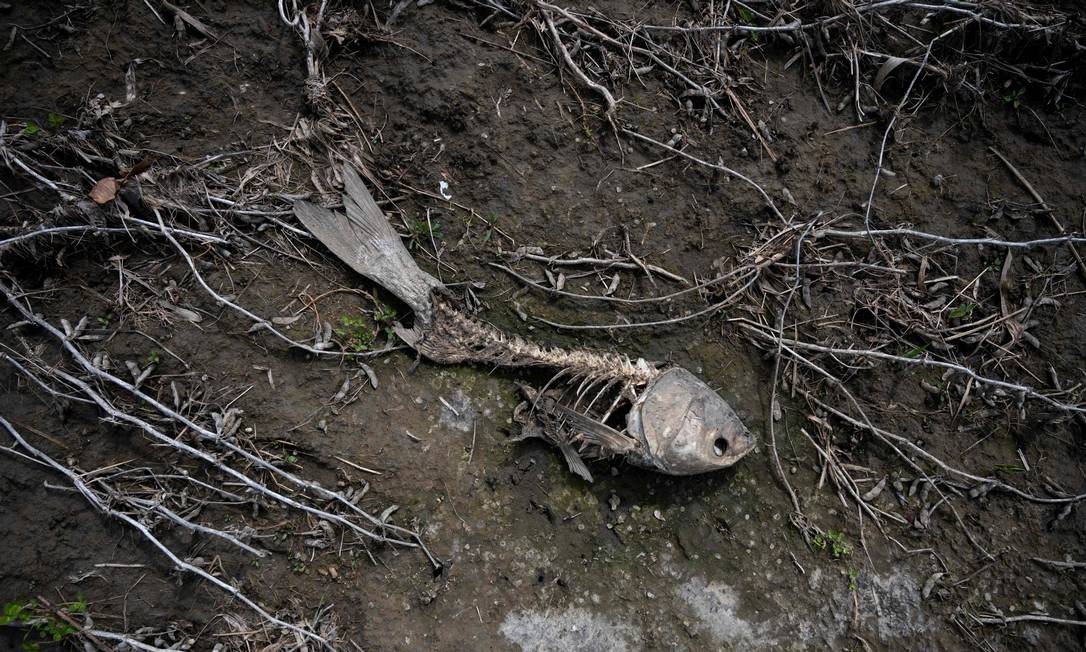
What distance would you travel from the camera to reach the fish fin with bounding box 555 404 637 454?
3.10 metres

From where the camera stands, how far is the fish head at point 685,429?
3111 millimetres

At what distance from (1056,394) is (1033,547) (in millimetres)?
839

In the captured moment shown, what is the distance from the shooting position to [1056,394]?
329cm

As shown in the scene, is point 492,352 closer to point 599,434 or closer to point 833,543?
point 599,434

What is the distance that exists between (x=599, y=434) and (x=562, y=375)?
40cm

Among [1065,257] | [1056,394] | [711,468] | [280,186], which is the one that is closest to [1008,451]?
[1056,394]

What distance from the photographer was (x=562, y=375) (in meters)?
3.30

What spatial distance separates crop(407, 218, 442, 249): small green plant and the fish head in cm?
144

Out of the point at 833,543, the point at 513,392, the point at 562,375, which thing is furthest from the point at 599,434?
the point at 833,543

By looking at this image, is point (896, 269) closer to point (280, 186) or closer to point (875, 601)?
point (875, 601)

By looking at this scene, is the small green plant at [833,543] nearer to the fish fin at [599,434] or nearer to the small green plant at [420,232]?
the fish fin at [599,434]

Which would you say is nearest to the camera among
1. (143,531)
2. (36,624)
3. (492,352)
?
(36,624)

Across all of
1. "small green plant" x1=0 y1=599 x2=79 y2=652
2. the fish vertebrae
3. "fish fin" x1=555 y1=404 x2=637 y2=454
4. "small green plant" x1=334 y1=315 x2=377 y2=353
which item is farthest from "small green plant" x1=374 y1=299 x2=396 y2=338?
"small green plant" x1=0 y1=599 x2=79 y2=652

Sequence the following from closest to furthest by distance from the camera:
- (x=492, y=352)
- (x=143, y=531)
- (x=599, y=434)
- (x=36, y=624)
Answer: (x=36, y=624) < (x=143, y=531) < (x=599, y=434) < (x=492, y=352)
